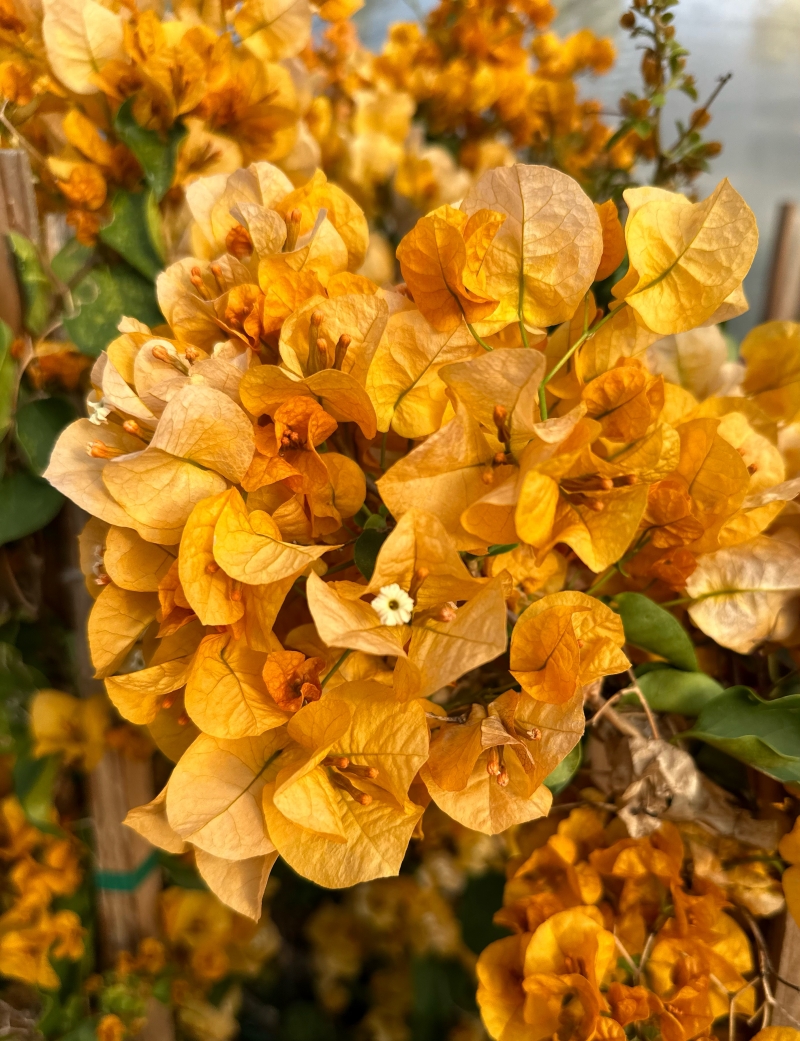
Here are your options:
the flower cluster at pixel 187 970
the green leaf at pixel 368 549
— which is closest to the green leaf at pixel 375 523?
the green leaf at pixel 368 549

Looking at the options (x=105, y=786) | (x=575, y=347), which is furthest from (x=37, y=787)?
(x=575, y=347)

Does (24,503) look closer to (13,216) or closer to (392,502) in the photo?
(13,216)

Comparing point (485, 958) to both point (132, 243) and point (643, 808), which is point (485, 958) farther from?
point (132, 243)

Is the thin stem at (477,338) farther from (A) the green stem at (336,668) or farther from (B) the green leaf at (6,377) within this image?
(B) the green leaf at (6,377)

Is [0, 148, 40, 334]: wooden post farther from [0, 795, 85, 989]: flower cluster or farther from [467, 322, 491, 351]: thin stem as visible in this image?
[0, 795, 85, 989]: flower cluster

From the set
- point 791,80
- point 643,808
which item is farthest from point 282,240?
point 791,80

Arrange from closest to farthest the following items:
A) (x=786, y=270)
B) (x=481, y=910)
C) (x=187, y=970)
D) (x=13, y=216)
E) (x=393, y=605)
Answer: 1. (x=393, y=605)
2. (x=13, y=216)
3. (x=481, y=910)
4. (x=187, y=970)
5. (x=786, y=270)
